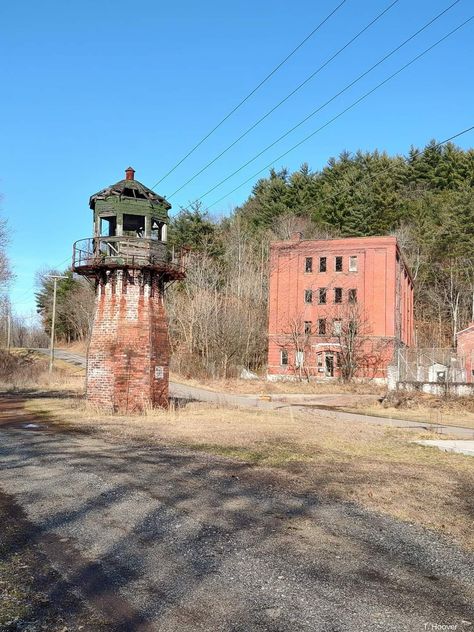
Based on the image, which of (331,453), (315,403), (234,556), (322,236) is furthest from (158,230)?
(322,236)

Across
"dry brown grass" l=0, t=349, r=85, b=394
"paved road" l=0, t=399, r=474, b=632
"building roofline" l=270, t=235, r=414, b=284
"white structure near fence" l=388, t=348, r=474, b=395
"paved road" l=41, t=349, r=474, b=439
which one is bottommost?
"paved road" l=41, t=349, r=474, b=439

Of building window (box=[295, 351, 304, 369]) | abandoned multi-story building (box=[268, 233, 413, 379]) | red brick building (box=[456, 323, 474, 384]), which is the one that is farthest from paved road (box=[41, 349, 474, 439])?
red brick building (box=[456, 323, 474, 384])

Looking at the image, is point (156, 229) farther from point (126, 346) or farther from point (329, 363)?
point (329, 363)

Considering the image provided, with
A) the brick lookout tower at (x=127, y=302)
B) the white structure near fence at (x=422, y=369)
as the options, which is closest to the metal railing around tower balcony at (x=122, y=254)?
the brick lookout tower at (x=127, y=302)

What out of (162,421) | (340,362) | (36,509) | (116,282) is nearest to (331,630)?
(36,509)

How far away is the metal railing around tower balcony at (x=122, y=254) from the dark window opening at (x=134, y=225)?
89 cm

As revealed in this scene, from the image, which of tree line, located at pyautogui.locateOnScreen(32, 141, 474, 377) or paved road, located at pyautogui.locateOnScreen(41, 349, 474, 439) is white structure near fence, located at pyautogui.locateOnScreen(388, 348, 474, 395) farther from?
tree line, located at pyautogui.locateOnScreen(32, 141, 474, 377)

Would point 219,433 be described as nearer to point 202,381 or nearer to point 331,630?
point 331,630

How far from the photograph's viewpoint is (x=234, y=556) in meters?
6.21

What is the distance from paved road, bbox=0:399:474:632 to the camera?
4.77 m

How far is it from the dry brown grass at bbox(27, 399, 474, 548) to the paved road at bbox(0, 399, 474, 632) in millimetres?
726

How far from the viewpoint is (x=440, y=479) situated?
435 inches

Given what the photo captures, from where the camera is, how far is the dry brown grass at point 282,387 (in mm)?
43156

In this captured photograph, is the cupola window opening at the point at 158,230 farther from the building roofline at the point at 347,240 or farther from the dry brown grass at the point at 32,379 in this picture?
the building roofline at the point at 347,240
